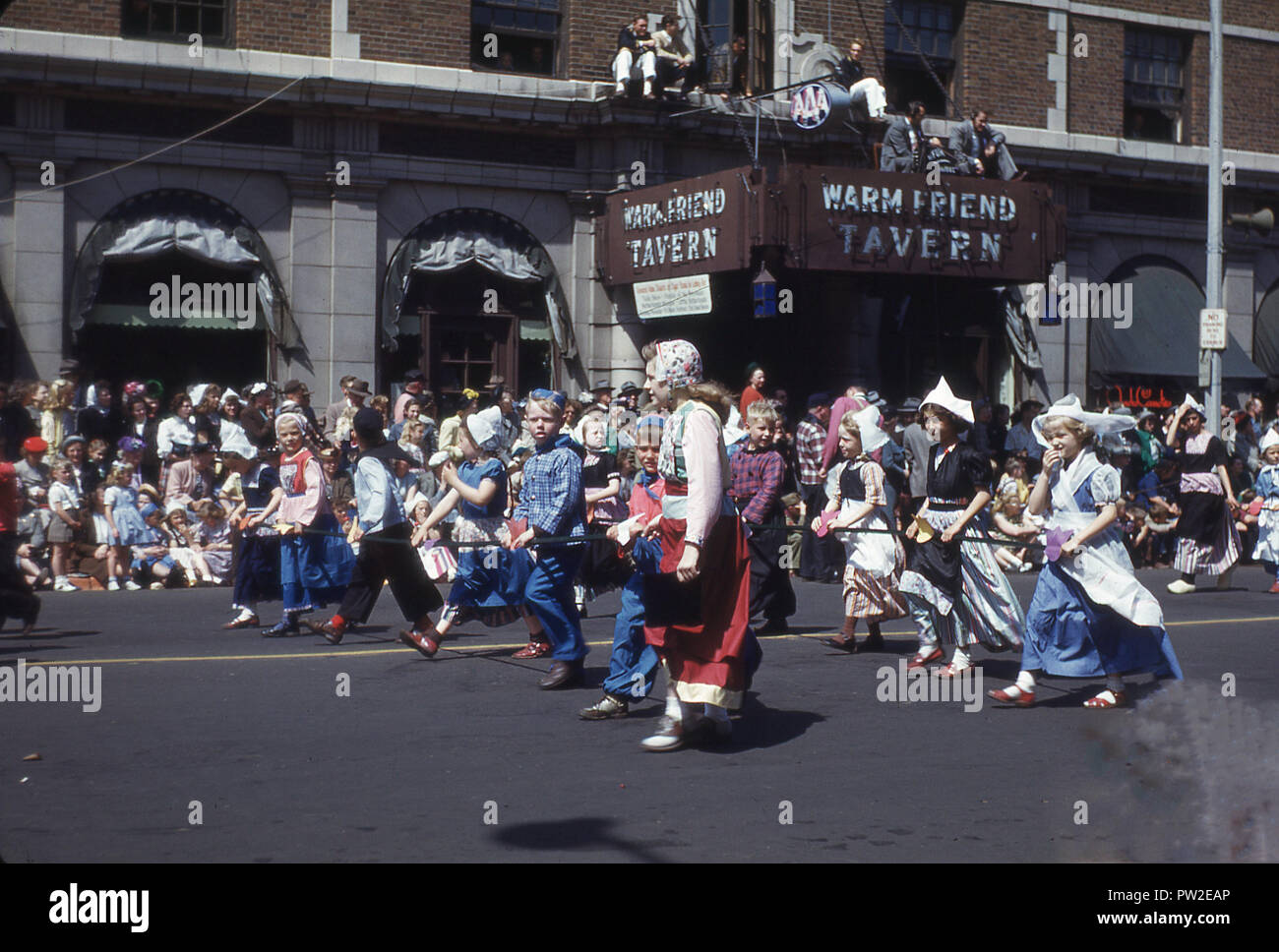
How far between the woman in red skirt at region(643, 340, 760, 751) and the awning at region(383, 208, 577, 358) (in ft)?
43.1

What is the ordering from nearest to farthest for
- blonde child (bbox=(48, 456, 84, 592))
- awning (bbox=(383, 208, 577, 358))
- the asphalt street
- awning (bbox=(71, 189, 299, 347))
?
the asphalt street < blonde child (bbox=(48, 456, 84, 592)) < awning (bbox=(71, 189, 299, 347)) < awning (bbox=(383, 208, 577, 358))

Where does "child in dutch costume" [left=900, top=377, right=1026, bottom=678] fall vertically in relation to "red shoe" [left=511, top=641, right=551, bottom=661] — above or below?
above

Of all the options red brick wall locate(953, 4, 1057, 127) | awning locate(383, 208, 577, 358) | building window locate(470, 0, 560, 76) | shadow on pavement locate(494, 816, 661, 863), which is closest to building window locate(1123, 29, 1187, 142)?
red brick wall locate(953, 4, 1057, 127)

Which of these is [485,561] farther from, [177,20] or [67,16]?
[177,20]

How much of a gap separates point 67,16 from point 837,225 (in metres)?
9.58

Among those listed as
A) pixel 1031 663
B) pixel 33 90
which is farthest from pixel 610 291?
pixel 1031 663

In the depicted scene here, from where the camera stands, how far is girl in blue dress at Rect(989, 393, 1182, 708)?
27.7ft

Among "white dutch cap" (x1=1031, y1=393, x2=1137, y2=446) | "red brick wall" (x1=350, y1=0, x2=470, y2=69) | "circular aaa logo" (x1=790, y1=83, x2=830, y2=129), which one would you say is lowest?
"white dutch cap" (x1=1031, y1=393, x2=1137, y2=446)

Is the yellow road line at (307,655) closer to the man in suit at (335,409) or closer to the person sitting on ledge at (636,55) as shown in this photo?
the man in suit at (335,409)

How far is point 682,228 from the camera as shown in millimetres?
19625

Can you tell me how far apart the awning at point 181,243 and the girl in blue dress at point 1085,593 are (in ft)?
42.2

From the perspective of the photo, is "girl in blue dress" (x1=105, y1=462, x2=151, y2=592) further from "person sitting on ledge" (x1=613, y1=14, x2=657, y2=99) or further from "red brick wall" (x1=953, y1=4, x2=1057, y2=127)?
"red brick wall" (x1=953, y1=4, x2=1057, y2=127)

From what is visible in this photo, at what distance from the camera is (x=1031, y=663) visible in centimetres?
864

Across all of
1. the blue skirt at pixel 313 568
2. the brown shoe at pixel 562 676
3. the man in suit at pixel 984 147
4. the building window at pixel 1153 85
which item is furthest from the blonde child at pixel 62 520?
the building window at pixel 1153 85
